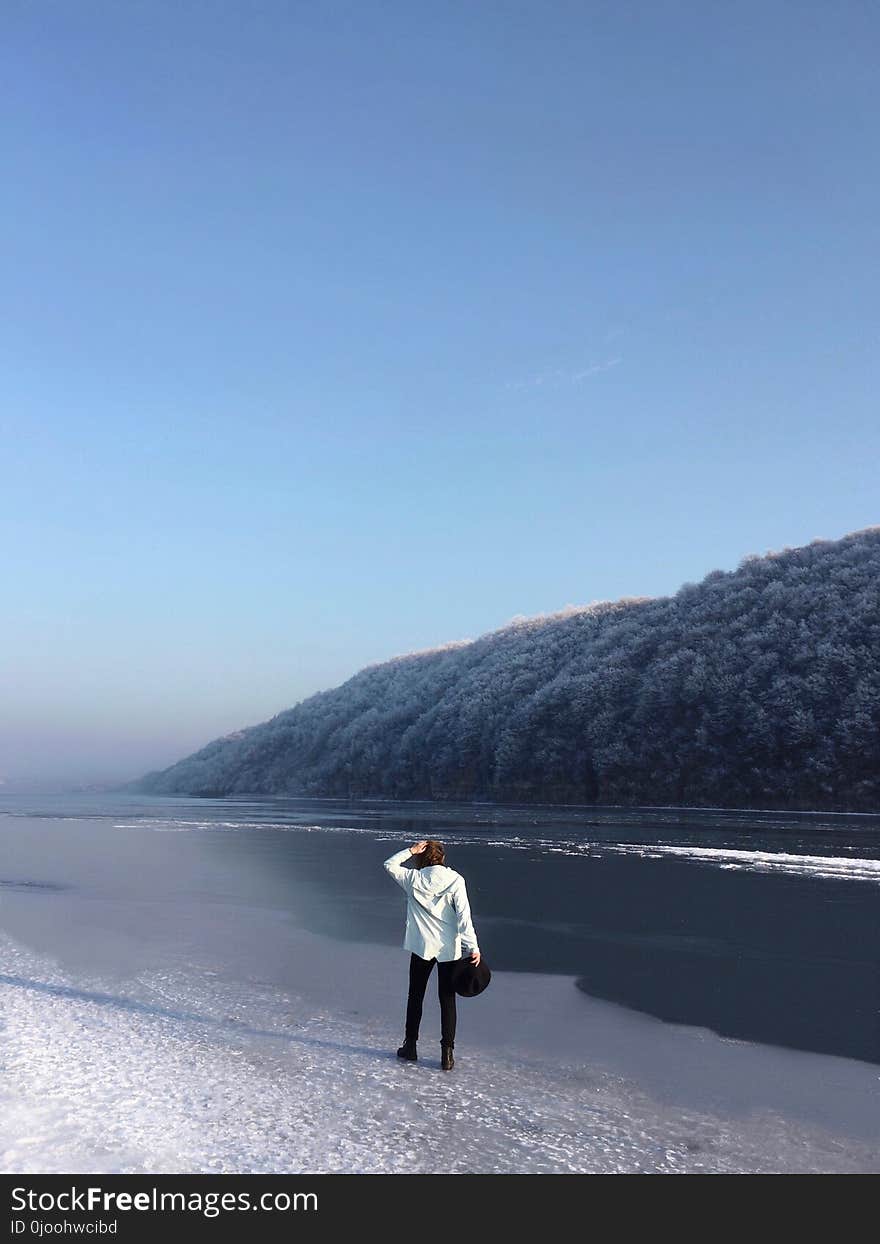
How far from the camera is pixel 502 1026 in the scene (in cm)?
964

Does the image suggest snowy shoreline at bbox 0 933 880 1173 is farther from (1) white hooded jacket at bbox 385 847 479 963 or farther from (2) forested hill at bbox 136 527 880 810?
(2) forested hill at bbox 136 527 880 810

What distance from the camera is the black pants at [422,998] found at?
8242 mm

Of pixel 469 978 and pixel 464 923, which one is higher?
pixel 464 923

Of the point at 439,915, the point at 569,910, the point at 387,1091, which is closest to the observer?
the point at 387,1091

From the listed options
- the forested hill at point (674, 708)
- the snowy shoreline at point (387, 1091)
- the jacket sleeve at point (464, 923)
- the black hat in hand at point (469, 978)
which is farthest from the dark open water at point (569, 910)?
the forested hill at point (674, 708)

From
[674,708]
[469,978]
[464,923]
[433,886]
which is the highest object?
[674,708]

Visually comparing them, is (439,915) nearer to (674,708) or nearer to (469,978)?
(469,978)

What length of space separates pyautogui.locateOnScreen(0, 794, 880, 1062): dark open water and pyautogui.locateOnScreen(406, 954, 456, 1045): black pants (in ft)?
6.32

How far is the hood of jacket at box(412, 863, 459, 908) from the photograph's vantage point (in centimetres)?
848

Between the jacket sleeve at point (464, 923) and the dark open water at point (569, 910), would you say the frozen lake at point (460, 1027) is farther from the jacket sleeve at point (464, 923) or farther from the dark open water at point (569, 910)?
the jacket sleeve at point (464, 923)

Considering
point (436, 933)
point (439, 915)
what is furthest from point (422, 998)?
point (439, 915)

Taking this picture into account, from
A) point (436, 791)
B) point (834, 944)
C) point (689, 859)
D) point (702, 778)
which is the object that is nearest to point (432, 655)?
point (436, 791)

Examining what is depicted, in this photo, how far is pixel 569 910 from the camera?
17.4 m

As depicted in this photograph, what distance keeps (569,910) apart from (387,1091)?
10.4 m
